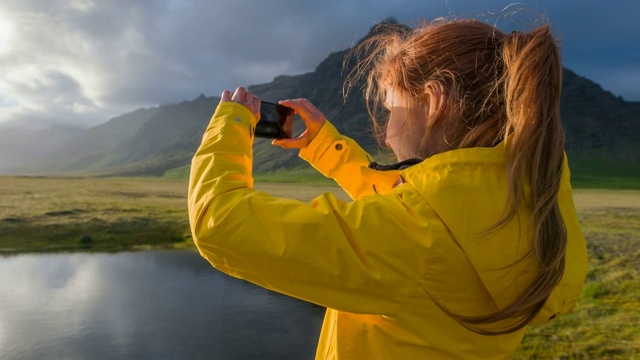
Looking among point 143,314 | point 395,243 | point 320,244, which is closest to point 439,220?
point 395,243

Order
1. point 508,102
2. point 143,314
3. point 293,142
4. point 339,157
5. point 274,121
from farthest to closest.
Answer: point 143,314 < point 339,157 < point 293,142 < point 274,121 < point 508,102

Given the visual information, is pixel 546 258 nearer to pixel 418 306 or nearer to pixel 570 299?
pixel 570 299

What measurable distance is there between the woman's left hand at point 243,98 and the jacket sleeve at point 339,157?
784mm

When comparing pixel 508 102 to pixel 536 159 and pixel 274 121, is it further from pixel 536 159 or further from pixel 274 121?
pixel 274 121

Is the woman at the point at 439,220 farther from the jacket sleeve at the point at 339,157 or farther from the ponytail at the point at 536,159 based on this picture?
the jacket sleeve at the point at 339,157

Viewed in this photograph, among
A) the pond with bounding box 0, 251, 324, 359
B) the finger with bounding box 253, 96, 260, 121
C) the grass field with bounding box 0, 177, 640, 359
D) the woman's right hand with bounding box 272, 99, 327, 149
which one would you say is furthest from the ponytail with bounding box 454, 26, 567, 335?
the pond with bounding box 0, 251, 324, 359

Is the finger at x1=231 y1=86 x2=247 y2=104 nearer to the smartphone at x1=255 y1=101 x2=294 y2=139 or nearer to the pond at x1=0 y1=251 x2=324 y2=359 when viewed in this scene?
the smartphone at x1=255 y1=101 x2=294 y2=139

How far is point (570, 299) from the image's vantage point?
6.24 ft

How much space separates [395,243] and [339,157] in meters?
1.48

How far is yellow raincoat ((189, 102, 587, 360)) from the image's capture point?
1.57 m

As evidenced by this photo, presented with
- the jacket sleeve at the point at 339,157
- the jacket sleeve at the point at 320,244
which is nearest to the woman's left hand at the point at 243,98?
the jacket sleeve at the point at 320,244

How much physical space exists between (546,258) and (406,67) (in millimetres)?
972

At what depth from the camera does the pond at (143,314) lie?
14758 millimetres

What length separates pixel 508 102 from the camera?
1.78 meters
